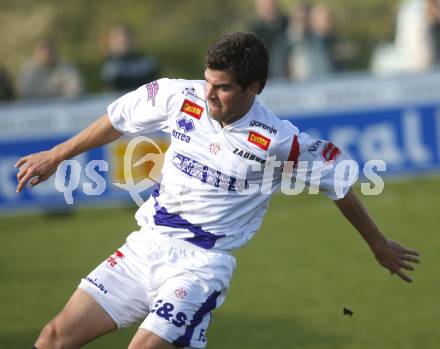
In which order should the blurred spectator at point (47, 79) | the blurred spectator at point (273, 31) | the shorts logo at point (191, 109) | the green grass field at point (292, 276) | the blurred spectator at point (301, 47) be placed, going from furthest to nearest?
1. the blurred spectator at point (301, 47)
2. the blurred spectator at point (273, 31)
3. the blurred spectator at point (47, 79)
4. the green grass field at point (292, 276)
5. the shorts logo at point (191, 109)

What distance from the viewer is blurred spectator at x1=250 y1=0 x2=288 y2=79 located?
1600 centimetres

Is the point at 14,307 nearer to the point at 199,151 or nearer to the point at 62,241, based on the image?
the point at 62,241

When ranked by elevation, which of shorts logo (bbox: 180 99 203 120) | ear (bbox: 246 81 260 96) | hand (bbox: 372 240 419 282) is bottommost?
hand (bbox: 372 240 419 282)

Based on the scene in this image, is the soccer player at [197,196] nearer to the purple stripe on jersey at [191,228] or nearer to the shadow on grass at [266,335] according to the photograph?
the purple stripe on jersey at [191,228]

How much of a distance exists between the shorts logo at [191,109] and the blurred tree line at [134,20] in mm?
20706

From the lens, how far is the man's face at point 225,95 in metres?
5.64

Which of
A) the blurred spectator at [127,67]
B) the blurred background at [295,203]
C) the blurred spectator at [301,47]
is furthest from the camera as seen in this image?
the blurred spectator at [301,47]

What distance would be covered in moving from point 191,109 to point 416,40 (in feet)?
39.0

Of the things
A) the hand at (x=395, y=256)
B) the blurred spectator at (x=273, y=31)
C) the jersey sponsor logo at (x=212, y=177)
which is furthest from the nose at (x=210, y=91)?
the blurred spectator at (x=273, y=31)

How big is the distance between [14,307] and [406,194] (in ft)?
22.9

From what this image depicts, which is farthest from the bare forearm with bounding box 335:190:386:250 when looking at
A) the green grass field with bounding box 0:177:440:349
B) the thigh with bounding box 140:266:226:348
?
the green grass field with bounding box 0:177:440:349

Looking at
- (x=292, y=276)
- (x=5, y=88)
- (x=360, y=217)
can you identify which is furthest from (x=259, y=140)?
(x=5, y=88)

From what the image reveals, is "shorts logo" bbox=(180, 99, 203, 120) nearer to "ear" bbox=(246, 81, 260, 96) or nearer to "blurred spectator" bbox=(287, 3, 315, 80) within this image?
"ear" bbox=(246, 81, 260, 96)

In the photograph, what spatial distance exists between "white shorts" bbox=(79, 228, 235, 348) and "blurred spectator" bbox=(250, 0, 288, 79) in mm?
10286
